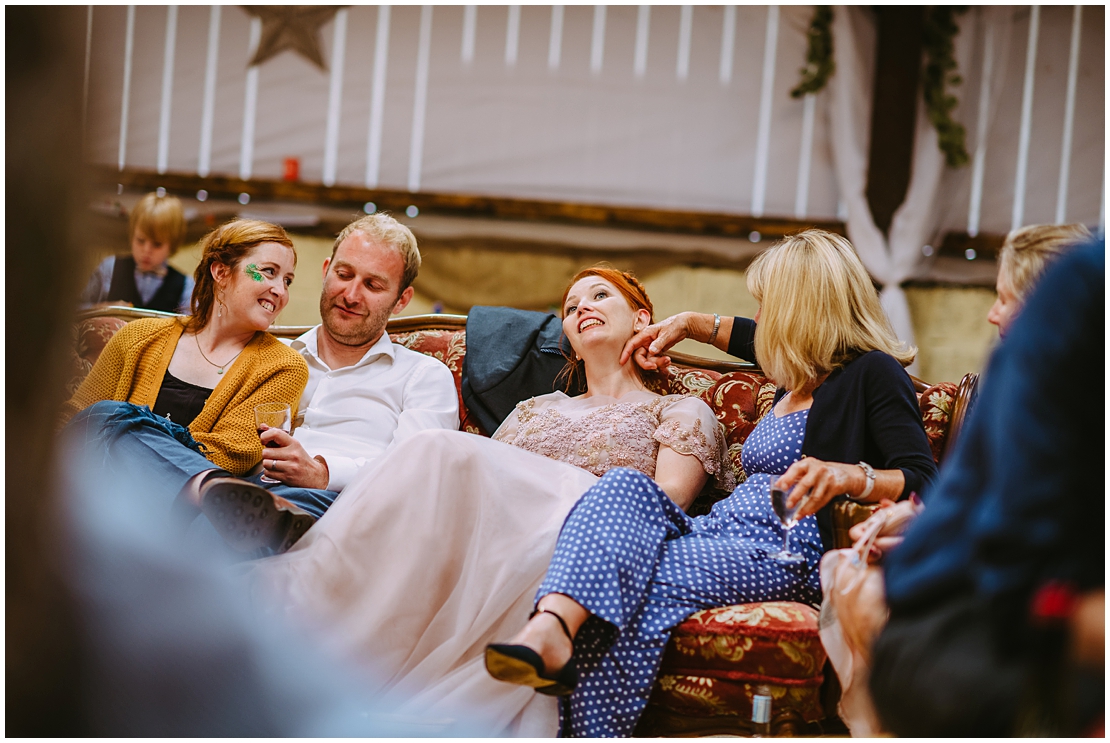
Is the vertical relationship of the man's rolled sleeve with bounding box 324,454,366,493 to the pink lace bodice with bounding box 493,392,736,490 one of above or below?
below

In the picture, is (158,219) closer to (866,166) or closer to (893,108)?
(866,166)

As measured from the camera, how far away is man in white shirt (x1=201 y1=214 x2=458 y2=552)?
90.9 inches

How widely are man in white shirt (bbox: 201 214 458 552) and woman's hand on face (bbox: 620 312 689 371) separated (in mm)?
522

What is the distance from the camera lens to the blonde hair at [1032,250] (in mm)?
1461

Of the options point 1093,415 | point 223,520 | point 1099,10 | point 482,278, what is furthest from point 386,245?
point 1099,10

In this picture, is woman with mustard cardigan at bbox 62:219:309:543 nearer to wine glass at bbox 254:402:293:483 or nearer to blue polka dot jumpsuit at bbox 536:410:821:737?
wine glass at bbox 254:402:293:483

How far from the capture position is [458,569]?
1680 millimetres

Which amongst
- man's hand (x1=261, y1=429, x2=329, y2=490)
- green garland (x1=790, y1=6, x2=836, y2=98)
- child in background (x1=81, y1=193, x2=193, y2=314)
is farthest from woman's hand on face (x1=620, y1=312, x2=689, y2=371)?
green garland (x1=790, y1=6, x2=836, y2=98)

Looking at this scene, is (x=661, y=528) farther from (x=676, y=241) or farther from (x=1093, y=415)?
(x=676, y=241)

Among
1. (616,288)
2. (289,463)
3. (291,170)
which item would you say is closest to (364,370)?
(289,463)

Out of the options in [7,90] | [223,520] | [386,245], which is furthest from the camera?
[386,245]

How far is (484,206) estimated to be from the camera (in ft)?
16.5

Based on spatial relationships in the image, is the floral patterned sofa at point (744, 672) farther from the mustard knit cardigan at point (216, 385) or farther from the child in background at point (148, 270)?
the child in background at point (148, 270)

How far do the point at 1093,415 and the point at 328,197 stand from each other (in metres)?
4.81
